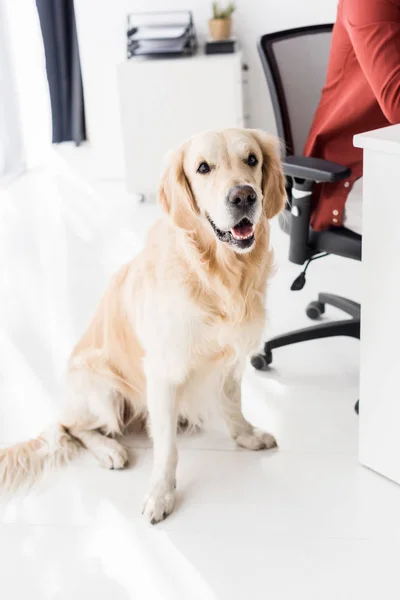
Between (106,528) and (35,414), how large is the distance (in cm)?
56

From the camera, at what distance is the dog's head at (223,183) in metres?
1.40

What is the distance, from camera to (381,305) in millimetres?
1540

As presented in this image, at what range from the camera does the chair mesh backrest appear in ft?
6.60

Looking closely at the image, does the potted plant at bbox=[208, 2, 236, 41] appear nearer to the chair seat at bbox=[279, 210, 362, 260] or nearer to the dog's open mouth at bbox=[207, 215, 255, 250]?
the chair seat at bbox=[279, 210, 362, 260]

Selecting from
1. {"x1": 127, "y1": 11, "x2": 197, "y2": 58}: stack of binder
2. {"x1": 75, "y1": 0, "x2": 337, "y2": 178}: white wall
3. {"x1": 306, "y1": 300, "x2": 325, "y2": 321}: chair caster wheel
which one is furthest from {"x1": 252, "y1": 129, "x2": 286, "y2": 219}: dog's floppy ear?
{"x1": 75, "y1": 0, "x2": 337, "y2": 178}: white wall

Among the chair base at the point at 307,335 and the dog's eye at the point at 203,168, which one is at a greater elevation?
the dog's eye at the point at 203,168

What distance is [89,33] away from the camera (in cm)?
427

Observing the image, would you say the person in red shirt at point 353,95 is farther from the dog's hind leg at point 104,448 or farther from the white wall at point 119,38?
the white wall at point 119,38

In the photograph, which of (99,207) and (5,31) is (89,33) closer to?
(5,31)

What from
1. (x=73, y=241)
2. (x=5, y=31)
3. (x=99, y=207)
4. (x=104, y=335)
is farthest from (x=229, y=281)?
(x=5, y=31)

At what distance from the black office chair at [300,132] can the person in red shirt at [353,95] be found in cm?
5

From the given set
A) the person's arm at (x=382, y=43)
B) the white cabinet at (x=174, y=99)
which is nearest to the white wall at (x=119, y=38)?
the white cabinet at (x=174, y=99)

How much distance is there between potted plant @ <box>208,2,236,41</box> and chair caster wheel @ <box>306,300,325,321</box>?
208 cm

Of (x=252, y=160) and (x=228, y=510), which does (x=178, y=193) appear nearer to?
(x=252, y=160)
